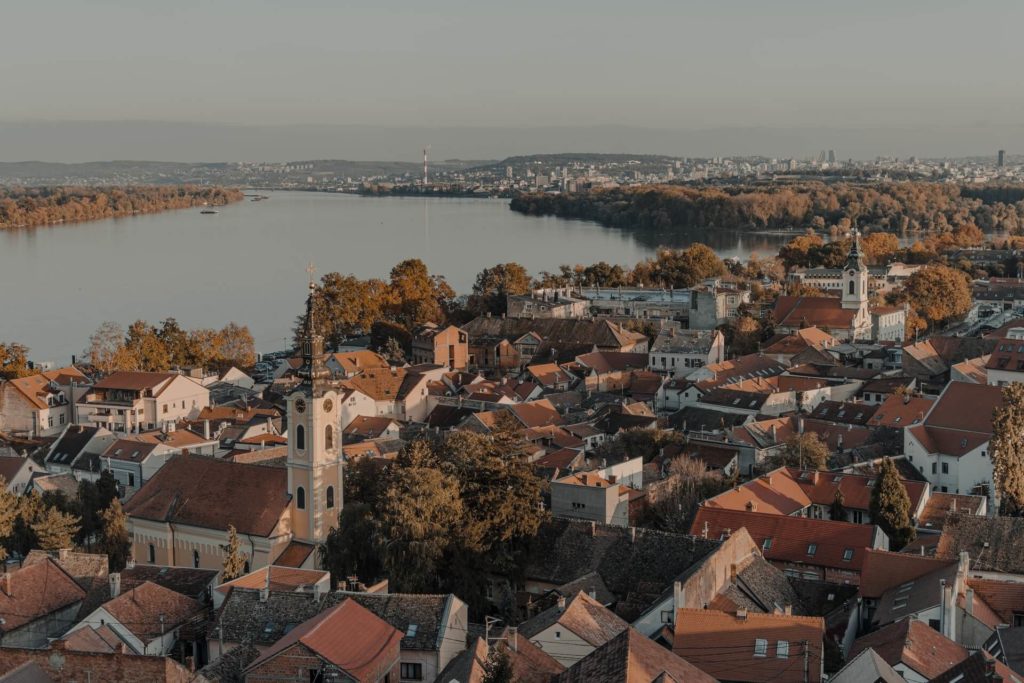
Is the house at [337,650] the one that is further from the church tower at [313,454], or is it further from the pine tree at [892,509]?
the pine tree at [892,509]

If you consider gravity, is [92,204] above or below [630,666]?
below

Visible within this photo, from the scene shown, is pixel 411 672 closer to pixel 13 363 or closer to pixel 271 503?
pixel 271 503

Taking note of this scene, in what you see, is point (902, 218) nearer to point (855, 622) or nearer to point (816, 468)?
point (816, 468)

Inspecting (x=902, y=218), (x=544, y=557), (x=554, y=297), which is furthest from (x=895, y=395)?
(x=902, y=218)

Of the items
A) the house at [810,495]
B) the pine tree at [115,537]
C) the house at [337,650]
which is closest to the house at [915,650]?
the house at [337,650]

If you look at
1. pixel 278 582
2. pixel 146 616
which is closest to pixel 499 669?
pixel 278 582

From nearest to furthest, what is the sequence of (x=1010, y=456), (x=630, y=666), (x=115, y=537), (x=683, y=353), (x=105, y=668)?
1. (x=630, y=666)
2. (x=105, y=668)
3. (x=115, y=537)
4. (x=1010, y=456)
5. (x=683, y=353)

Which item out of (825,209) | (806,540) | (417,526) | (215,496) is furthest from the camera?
(825,209)

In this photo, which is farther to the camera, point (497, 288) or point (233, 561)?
point (497, 288)
